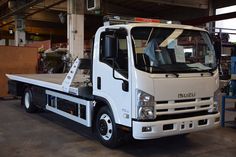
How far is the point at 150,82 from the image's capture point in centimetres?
461

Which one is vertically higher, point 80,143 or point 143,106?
point 143,106

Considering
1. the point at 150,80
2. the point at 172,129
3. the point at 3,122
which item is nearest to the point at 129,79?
the point at 150,80

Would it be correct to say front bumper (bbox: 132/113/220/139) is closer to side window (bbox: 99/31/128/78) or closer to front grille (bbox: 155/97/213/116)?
front grille (bbox: 155/97/213/116)

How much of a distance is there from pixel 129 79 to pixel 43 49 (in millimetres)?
12942

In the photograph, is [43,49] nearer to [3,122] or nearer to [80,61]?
[3,122]

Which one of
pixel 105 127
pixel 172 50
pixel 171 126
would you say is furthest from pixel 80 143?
pixel 172 50

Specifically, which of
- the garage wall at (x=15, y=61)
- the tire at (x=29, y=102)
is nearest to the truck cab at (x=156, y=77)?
the tire at (x=29, y=102)

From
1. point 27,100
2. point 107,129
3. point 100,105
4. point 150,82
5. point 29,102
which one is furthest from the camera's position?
point 27,100

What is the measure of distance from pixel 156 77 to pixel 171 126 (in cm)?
78

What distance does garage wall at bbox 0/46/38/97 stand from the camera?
11.7 meters

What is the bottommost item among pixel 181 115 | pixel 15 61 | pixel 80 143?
pixel 80 143

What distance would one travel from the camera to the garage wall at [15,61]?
461 inches

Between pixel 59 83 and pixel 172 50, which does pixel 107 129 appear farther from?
pixel 59 83

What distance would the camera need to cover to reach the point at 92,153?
201 inches
